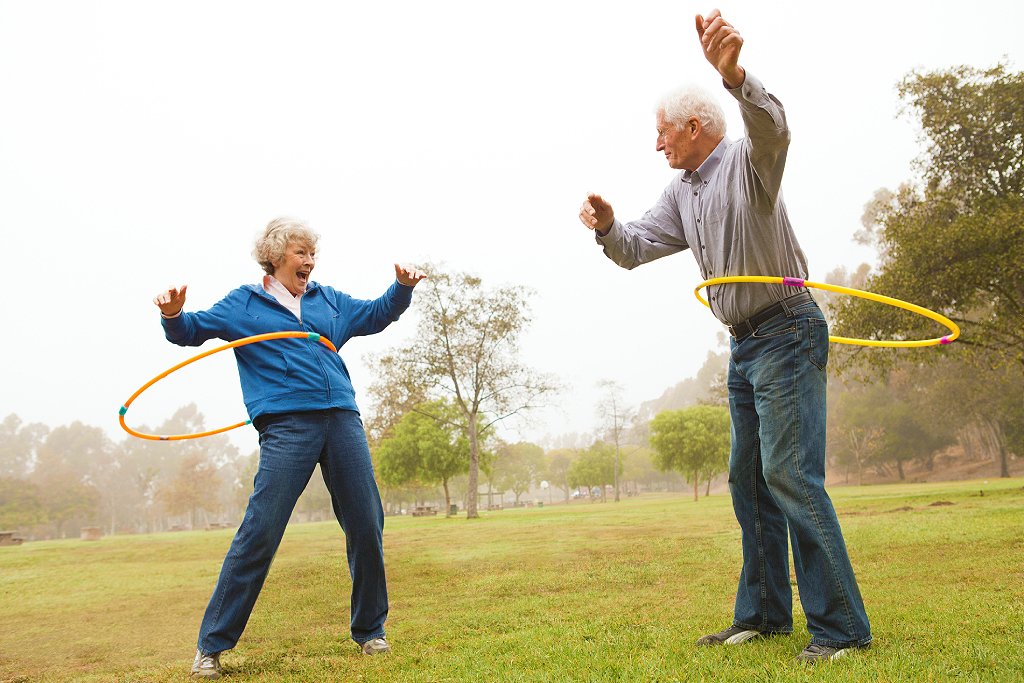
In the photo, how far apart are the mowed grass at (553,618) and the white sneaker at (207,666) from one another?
102mm

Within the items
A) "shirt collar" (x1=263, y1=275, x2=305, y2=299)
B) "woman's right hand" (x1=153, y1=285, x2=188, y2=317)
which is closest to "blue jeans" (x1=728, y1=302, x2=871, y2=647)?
"shirt collar" (x1=263, y1=275, x2=305, y2=299)

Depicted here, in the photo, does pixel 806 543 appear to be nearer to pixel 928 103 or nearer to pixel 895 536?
pixel 895 536

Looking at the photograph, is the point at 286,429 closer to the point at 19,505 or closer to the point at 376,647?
the point at 376,647

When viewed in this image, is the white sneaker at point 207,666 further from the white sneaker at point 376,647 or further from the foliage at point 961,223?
the foliage at point 961,223

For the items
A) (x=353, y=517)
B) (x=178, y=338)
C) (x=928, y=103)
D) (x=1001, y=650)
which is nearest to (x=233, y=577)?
→ (x=353, y=517)

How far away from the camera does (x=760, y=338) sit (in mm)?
3789

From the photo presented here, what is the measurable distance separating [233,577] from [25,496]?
75.4 meters

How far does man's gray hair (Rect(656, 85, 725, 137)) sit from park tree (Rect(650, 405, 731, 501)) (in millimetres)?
42981

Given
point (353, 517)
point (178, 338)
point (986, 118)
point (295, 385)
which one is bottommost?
point (353, 517)

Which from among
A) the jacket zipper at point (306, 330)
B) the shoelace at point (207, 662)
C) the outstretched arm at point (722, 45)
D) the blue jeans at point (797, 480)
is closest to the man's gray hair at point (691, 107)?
the outstretched arm at point (722, 45)

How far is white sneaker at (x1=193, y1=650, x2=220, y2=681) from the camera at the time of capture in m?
3.84

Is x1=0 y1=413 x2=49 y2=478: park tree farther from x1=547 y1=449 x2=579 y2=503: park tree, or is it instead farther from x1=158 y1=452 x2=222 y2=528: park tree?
x1=547 y1=449 x2=579 y2=503: park tree

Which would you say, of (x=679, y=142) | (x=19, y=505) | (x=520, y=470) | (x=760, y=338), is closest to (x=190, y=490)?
(x=19, y=505)

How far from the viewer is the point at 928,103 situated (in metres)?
21.0
